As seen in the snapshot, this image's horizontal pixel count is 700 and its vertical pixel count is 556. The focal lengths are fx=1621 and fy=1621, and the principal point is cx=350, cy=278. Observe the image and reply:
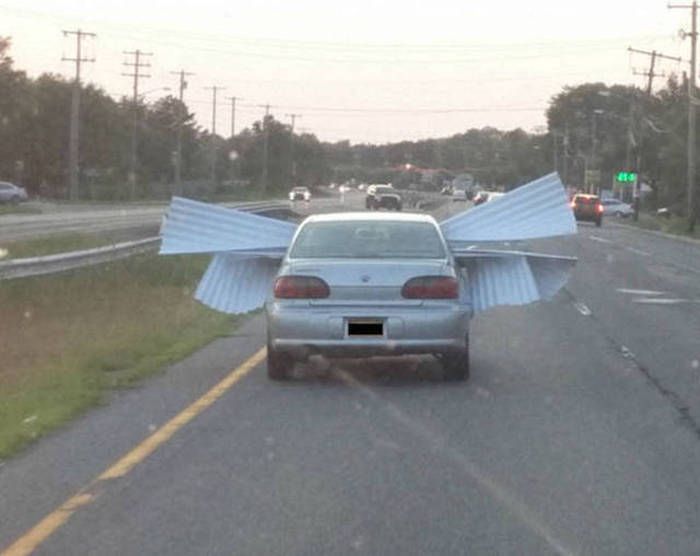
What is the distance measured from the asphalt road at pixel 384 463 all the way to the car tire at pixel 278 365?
0.19 metres

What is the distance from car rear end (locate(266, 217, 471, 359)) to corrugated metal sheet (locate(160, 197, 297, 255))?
7.25 feet

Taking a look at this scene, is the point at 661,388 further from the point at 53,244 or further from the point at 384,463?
the point at 53,244

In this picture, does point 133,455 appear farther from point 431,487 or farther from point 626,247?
point 626,247

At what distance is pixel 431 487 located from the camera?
9.40 m

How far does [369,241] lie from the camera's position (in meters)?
14.7

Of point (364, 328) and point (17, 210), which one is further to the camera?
point (17, 210)

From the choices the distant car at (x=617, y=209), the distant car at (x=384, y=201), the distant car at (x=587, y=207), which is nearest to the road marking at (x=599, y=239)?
the distant car at (x=384, y=201)

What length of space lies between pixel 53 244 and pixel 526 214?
21.0 meters

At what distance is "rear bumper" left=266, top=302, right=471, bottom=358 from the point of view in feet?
45.3

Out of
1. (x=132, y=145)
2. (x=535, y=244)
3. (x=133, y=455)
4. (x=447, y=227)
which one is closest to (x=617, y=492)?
Result: (x=133, y=455)

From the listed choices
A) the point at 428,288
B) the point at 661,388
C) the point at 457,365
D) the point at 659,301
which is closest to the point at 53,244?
the point at 659,301

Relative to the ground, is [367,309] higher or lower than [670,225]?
higher

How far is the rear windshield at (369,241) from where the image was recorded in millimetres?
14495

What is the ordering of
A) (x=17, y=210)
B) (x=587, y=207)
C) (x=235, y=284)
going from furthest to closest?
(x=587, y=207) → (x=17, y=210) → (x=235, y=284)
